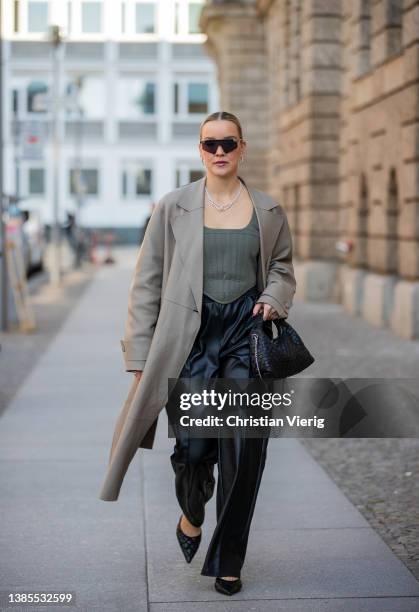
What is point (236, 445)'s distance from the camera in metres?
5.02

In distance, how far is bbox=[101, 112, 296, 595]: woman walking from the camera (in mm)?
5012

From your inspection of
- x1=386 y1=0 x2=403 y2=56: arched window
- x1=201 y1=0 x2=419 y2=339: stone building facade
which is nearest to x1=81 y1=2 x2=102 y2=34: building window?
x1=201 y1=0 x2=419 y2=339: stone building facade

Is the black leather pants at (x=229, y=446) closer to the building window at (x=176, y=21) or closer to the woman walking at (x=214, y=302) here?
the woman walking at (x=214, y=302)

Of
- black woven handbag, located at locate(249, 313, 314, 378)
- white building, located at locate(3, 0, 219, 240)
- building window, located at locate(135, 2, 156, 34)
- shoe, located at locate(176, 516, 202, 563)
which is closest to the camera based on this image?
black woven handbag, located at locate(249, 313, 314, 378)

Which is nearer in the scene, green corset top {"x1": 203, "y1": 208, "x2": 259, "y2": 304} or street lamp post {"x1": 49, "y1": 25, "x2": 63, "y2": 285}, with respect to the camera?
green corset top {"x1": 203, "y1": 208, "x2": 259, "y2": 304}

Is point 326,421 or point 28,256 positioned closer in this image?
point 326,421

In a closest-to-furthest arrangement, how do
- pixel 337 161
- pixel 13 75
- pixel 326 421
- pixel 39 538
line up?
pixel 326 421 < pixel 39 538 < pixel 337 161 < pixel 13 75

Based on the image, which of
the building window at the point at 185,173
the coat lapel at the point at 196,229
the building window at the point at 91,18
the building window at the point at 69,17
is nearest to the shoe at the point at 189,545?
the coat lapel at the point at 196,229

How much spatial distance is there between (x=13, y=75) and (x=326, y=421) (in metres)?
55.2

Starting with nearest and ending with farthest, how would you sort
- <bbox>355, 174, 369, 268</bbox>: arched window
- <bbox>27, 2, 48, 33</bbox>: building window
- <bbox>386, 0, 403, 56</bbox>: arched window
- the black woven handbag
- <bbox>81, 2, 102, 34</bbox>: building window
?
the black woven handbag, <bbox>386, 0, 403, 56</bbox>: arched window, <bbox>355, 174, 369, 268</bbox>: arched window, <bbox>81, 2, 102, 34</bbox>: building window, <bbox>27, 2, 48, 33</bbox>: building window

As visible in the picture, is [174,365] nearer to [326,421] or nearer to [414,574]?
[326,421]

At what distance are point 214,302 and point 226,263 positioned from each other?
158mm

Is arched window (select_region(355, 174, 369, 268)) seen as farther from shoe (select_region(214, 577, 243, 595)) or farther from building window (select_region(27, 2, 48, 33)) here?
building window (select_region(27, 2, 48, 33))

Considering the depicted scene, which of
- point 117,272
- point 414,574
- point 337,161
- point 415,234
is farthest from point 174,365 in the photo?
point 117,272
